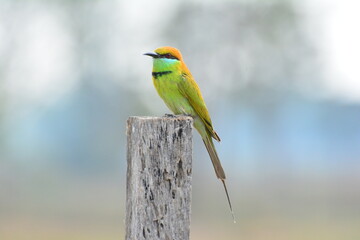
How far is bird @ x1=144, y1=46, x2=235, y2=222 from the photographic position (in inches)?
137

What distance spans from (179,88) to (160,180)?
4.08ft

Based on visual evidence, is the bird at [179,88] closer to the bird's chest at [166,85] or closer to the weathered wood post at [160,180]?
the bird's chest at [166,85]

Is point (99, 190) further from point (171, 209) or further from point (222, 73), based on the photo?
point (171, 209)

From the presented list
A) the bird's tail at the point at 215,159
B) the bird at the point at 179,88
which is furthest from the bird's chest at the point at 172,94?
the bird's tail at the point at 215,159

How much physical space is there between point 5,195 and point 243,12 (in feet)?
19.7

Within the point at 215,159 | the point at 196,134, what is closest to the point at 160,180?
the point at 215,159

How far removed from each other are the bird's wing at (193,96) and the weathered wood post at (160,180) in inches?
41.2

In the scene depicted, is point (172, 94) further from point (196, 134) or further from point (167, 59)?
point (196, 134)

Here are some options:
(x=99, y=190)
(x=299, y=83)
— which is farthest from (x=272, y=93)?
(x=99, y=190)

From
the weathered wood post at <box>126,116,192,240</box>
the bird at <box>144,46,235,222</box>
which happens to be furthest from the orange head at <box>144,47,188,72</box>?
the weathered wood post at <box>126,116,192,240</box>

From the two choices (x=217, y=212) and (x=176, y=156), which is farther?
(x=217, y=212)

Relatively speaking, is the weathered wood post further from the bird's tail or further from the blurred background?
the blurred background

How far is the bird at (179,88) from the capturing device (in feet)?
11.4

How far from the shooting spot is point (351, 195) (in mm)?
16969
